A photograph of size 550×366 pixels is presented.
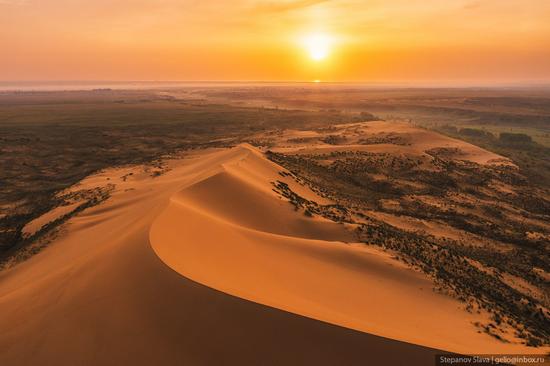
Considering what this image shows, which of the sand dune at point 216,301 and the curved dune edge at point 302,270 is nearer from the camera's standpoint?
the sand dune at point 216,301

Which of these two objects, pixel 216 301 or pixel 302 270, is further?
pixel 302 270

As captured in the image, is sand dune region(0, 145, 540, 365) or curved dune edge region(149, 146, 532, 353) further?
curved dune edge region(149, 146, 532, 353)

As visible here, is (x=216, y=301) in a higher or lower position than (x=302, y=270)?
higher

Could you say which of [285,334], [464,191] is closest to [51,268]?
[285,334]
